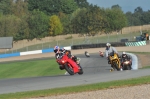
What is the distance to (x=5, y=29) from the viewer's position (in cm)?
10956

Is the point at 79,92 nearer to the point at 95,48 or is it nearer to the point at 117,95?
the point at 117,95

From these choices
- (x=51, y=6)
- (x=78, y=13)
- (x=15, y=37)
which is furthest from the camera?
(x=51, y=6)

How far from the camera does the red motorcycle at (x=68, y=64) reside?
22609 millimetres

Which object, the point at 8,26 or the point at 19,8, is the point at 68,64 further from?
the point at 19,8

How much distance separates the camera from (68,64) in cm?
2303

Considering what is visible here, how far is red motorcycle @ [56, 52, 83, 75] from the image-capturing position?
22609mm

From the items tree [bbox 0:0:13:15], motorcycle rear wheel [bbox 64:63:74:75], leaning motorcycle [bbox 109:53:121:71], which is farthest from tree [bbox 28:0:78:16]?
motorcycle rear wheel [bbox 64:63:74:75]

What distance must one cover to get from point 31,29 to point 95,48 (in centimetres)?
4138

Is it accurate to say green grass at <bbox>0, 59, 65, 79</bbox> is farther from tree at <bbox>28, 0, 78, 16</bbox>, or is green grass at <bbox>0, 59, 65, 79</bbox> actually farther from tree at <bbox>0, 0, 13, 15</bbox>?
tree at <bbox>0, 0, 13, 15</bbox>

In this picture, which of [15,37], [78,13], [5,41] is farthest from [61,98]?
[78,13]

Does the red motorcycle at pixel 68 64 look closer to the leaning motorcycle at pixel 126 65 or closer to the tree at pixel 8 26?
the leaning motorcycle at pixel 126 65

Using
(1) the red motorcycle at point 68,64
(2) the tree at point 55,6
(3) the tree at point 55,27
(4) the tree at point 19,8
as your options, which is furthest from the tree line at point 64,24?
(1) the red motorcycle at point 68,64

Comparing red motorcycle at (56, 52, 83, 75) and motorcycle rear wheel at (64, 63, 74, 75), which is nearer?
red motorcycle at (56, 52, 83, 75)

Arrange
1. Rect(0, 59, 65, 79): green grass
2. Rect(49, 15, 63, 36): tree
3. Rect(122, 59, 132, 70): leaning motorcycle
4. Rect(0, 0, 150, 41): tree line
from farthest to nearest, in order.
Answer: Rect(49, 15, 63, 36): tree
Rect(0, 0, 150, 41): tree line
Rect(0, 59, 65, 79): green grass
Rect(122, 59, 132, 70): leaning motorcycle
